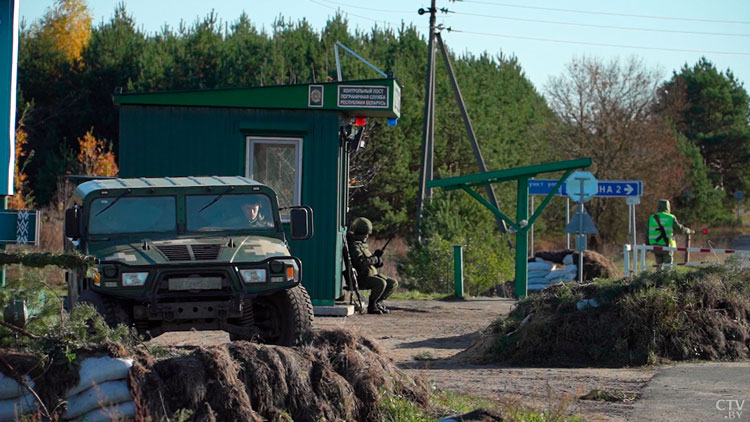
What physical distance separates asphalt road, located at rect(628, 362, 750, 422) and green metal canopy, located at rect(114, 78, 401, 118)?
6586 millimetres

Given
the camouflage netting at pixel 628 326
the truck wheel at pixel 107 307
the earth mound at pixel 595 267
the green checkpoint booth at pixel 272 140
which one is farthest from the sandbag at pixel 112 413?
the earth mound at pixel 595 267

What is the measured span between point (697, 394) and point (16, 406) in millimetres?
5205

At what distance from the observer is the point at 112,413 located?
6.41 meters

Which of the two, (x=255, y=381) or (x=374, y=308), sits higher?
(x=255, y=381)

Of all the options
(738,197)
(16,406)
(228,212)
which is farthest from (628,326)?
(738,197)

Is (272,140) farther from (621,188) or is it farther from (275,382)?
(621,188)

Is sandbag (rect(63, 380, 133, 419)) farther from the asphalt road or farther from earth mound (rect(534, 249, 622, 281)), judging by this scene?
earth mound (rect(534, 249, 622, 281))

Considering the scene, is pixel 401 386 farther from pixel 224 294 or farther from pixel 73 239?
pixel 73 239

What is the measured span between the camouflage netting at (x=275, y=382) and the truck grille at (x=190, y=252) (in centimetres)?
222

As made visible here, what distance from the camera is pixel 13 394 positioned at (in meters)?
6.55

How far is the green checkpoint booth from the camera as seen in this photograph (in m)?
15.4

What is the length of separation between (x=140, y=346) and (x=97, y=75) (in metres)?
42.8

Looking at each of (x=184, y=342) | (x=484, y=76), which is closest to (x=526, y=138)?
(x=484, y=76)

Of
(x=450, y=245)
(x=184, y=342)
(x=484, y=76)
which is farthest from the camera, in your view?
(x=484, y=76)
